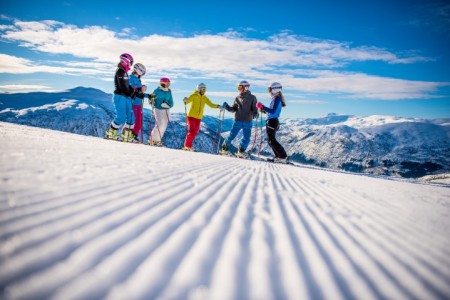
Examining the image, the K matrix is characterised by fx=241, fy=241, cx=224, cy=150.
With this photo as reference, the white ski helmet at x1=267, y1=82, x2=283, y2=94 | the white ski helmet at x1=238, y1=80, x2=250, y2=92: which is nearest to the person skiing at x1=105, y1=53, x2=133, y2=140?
the white ski helmet at x1=238, y1=80, x2=250, y2=92

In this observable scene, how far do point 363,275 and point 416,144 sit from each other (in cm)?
13541

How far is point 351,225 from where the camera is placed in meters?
1.41

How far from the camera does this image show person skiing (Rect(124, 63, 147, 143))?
7.49m

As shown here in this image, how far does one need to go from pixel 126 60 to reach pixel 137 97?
116 cm

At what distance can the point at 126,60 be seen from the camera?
22.8 ft

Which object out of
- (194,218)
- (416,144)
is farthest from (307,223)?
(416,144)

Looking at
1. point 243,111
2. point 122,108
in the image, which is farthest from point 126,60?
point 243,111

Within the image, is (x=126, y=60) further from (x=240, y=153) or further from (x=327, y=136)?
(x=327, y=136)

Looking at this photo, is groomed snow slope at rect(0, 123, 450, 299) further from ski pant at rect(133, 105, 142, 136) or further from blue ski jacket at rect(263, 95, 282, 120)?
ski pant at rect(133, 105, 142, 136)

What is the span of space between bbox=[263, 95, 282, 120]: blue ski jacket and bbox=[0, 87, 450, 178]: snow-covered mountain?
5278cm

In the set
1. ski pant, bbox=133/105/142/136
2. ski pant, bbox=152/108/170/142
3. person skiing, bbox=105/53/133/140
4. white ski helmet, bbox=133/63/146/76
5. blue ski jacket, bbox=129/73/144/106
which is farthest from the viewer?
ski pant, bbox=152/108/170/142

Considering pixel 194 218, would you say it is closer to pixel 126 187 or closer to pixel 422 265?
Result: pixel 126 187

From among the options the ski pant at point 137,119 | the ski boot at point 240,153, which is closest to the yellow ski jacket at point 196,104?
the ski pant at point 137,119

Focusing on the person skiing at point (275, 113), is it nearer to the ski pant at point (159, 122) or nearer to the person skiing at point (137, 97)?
the ski pant at point (159, 122)
